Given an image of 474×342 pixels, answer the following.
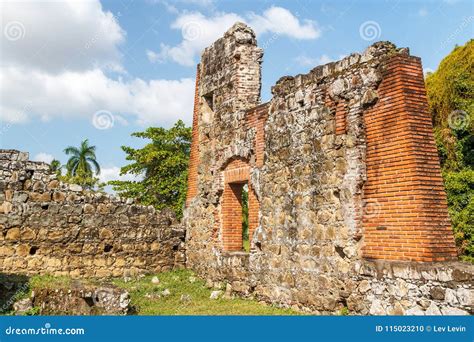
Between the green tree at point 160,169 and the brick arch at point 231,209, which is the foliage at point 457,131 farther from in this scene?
the green tree at point 160,169

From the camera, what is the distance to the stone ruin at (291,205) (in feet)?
20.4

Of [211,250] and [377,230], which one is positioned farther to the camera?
[211,250]

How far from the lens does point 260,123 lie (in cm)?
966

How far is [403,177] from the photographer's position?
632 centimetres

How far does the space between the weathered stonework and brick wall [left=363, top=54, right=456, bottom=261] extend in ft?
0.05

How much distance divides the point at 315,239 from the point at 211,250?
4014 millimetres

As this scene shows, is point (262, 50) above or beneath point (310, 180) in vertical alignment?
above

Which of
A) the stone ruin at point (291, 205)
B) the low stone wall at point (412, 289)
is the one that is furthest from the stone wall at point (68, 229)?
the low stone wall at point (412, 289)

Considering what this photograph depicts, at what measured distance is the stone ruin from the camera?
6.23m

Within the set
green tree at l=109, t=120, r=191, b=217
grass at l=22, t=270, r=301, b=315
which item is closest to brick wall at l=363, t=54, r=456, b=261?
grass at l=22, t=270, r=301, b=315

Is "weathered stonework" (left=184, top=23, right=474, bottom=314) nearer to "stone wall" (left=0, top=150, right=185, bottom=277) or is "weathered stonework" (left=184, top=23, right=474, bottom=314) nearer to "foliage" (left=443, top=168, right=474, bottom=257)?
"stone wall" (left=0, top=150, right=185, bottom=277)

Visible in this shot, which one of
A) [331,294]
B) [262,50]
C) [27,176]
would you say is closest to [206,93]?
[262,50]

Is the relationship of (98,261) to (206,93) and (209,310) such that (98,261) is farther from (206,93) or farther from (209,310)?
(206,93)

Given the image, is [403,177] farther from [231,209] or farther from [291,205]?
[231,209]
